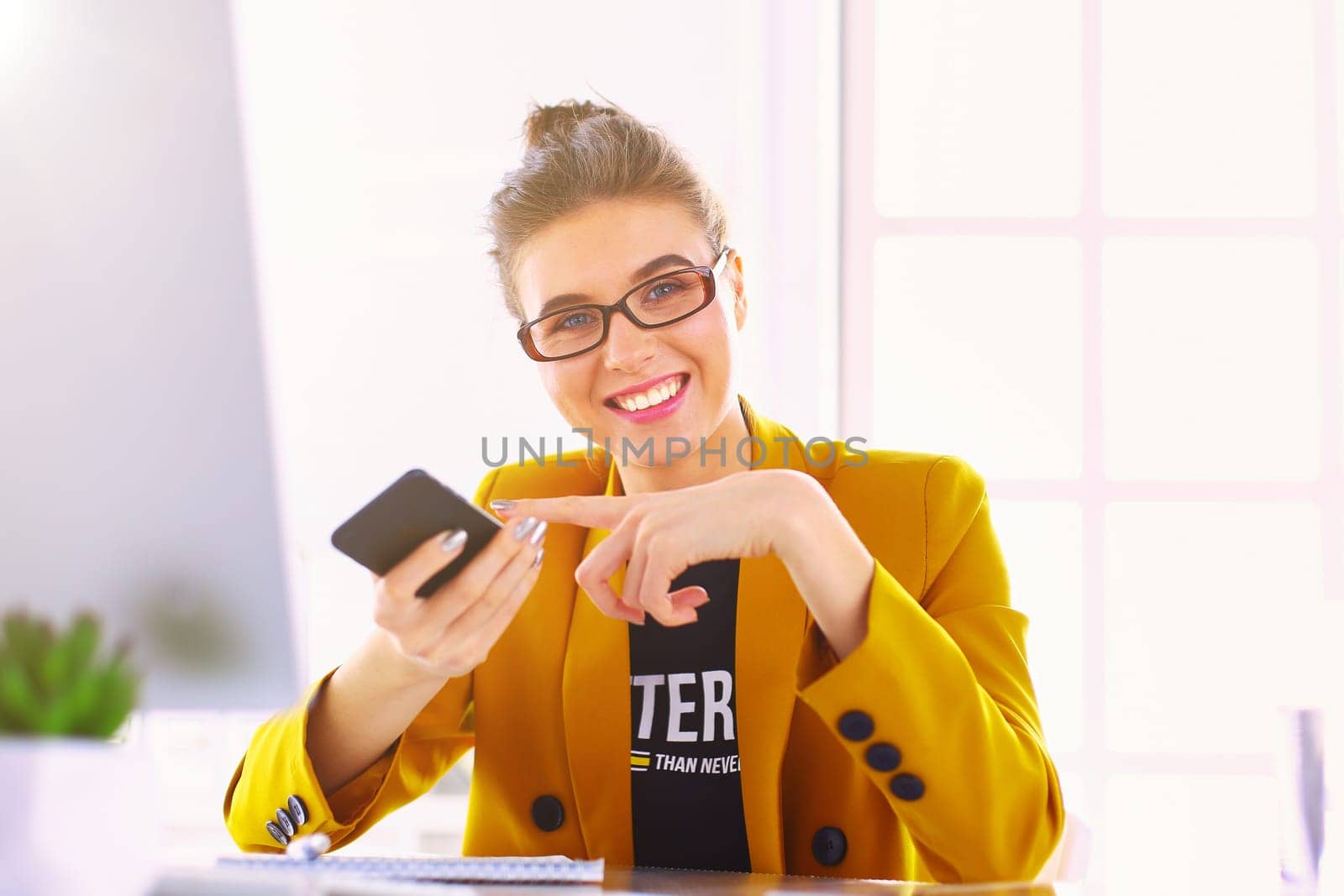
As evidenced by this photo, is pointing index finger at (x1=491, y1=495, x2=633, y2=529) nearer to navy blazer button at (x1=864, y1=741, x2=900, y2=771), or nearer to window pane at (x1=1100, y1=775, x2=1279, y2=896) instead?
navy blazer button at (x1=864, y1=741, x2=900, y2=771)

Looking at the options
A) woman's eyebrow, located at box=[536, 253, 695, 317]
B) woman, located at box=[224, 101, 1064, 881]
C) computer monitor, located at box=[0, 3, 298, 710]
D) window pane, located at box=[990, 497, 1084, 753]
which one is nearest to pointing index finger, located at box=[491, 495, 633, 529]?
woman, located at box=[224, 101, 1064, 881]

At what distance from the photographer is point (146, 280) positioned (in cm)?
72

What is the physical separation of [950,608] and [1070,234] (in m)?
1.26

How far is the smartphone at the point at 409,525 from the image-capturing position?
3.08ft

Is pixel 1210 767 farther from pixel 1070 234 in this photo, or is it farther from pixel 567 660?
pixel 567 660

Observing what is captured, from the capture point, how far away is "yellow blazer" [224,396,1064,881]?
1022mm

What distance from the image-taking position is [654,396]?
141 cm

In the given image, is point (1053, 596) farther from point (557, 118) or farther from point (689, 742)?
point (557, 118)

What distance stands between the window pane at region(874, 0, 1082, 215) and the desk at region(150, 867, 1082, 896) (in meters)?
1.60

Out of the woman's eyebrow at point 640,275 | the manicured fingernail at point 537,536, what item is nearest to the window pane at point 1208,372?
the woman's eyebrow at point 640,275

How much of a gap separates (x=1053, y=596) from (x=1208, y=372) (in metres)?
0.56

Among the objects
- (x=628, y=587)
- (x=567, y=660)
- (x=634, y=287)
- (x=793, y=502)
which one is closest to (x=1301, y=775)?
(x=793, y=502)

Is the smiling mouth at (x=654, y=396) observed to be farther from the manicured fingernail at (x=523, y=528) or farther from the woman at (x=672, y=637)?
the manicured fingernail at (x=523, y=528)

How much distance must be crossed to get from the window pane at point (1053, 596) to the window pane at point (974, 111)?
2.10 ft
